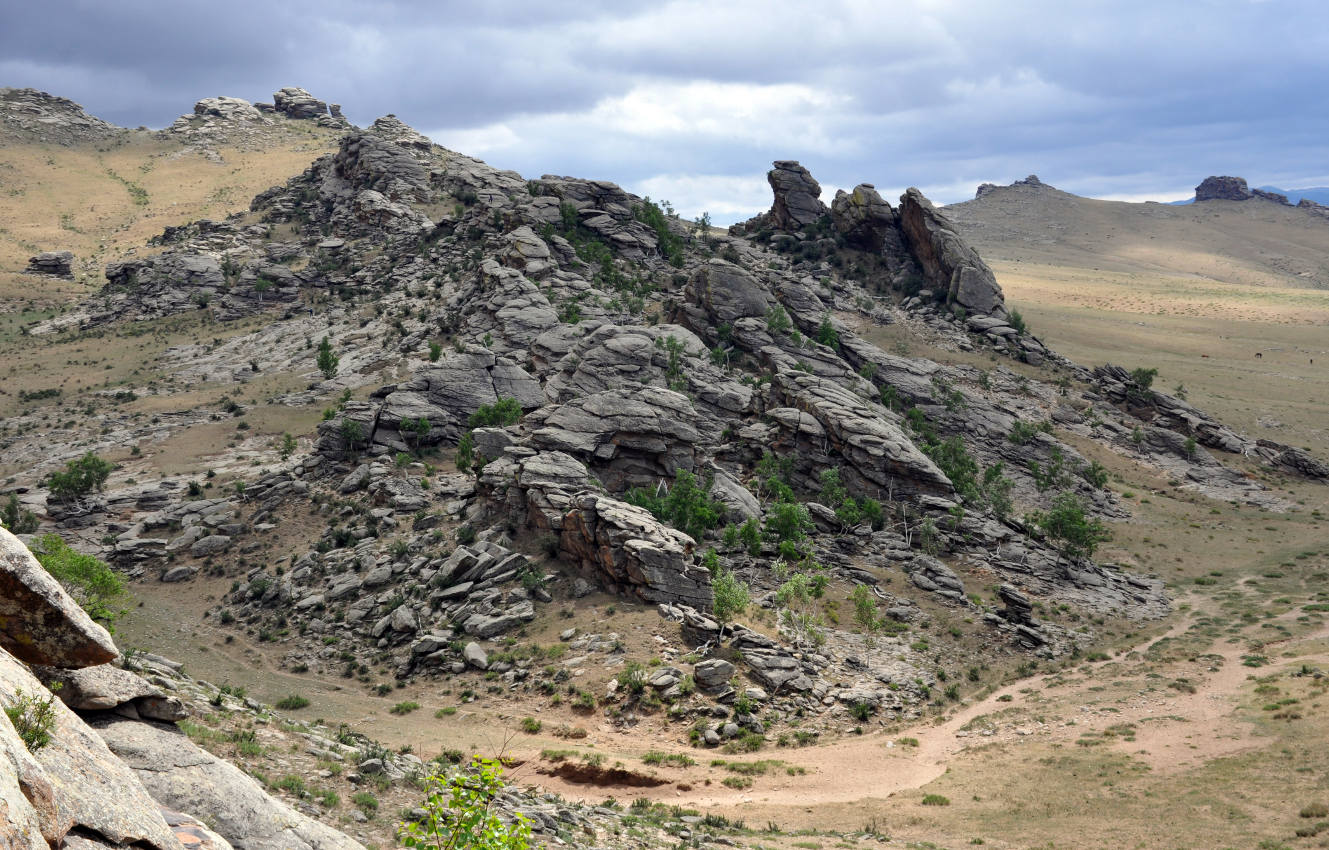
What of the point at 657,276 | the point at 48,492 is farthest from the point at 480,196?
the point at 48,492

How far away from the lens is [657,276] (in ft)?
235

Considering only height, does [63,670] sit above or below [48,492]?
above

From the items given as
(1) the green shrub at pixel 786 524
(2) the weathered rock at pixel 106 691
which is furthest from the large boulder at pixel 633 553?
(2) the weathered rock at pixel 106 691

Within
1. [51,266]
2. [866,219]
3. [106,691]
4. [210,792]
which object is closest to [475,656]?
[106,691]

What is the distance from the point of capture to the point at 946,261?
81.4 meters

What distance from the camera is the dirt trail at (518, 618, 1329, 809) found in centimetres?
2356

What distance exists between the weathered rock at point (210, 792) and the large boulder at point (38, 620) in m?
1.90

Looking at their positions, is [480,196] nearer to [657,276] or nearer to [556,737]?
[657,276]

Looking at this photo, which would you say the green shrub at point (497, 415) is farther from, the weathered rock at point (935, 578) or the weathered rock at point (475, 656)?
the weathered rock at point (935, 578)

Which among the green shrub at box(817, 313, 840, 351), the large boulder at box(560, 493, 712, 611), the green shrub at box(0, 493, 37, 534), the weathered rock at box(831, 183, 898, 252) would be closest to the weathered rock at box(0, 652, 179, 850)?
the large boulder at box(560, 493, 712, 611)

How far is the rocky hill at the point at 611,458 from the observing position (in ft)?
108

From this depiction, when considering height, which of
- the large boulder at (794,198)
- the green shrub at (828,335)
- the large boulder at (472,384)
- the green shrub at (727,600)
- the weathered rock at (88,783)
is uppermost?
the large boulder at (794,198)

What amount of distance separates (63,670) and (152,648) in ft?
82.7

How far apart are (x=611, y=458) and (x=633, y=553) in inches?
381
